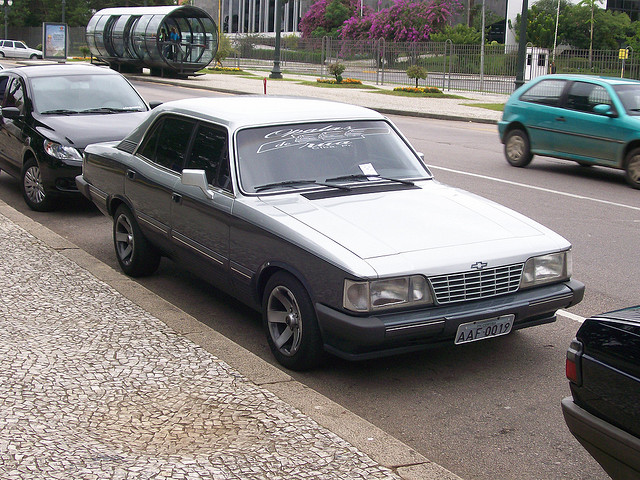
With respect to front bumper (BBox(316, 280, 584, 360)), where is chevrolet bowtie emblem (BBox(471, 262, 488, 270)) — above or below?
above

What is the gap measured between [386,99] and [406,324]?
90.5ft

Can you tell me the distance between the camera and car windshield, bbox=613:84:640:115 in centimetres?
1334

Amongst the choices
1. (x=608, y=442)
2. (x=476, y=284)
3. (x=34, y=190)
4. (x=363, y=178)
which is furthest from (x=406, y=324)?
(x=34, y=190)

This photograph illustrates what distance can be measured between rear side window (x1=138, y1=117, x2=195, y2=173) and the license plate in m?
2.74

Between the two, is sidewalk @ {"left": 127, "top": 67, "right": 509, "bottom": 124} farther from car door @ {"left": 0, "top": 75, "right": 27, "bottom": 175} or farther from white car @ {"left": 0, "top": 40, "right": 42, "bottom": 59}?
white car @ {"left": 0, "top": 40, "right": 42, "bottom": 59}

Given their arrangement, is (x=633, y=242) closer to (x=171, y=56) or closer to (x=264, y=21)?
(x=171, y=56)

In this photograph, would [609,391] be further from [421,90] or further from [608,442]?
[421,90]

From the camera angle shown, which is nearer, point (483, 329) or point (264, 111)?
point (483, 329)

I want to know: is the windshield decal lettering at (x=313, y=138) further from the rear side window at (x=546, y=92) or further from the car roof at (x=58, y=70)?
the rear side window at (x=546, y=92)

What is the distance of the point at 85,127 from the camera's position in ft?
34.6

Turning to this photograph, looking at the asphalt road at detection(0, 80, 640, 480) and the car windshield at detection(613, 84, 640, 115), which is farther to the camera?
the car windshield at detection(613, 84, 640, 115)

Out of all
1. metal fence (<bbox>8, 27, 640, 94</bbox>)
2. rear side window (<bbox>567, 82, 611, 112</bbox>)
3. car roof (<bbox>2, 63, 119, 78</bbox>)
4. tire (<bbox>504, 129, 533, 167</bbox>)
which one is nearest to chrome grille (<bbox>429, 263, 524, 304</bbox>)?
car roof (<bbox>2, 63, 119, 78</bbox>)

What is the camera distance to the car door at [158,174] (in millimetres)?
6738

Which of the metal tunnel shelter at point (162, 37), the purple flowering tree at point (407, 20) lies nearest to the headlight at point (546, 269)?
the metal tunnel shelter at point (162, 37)
